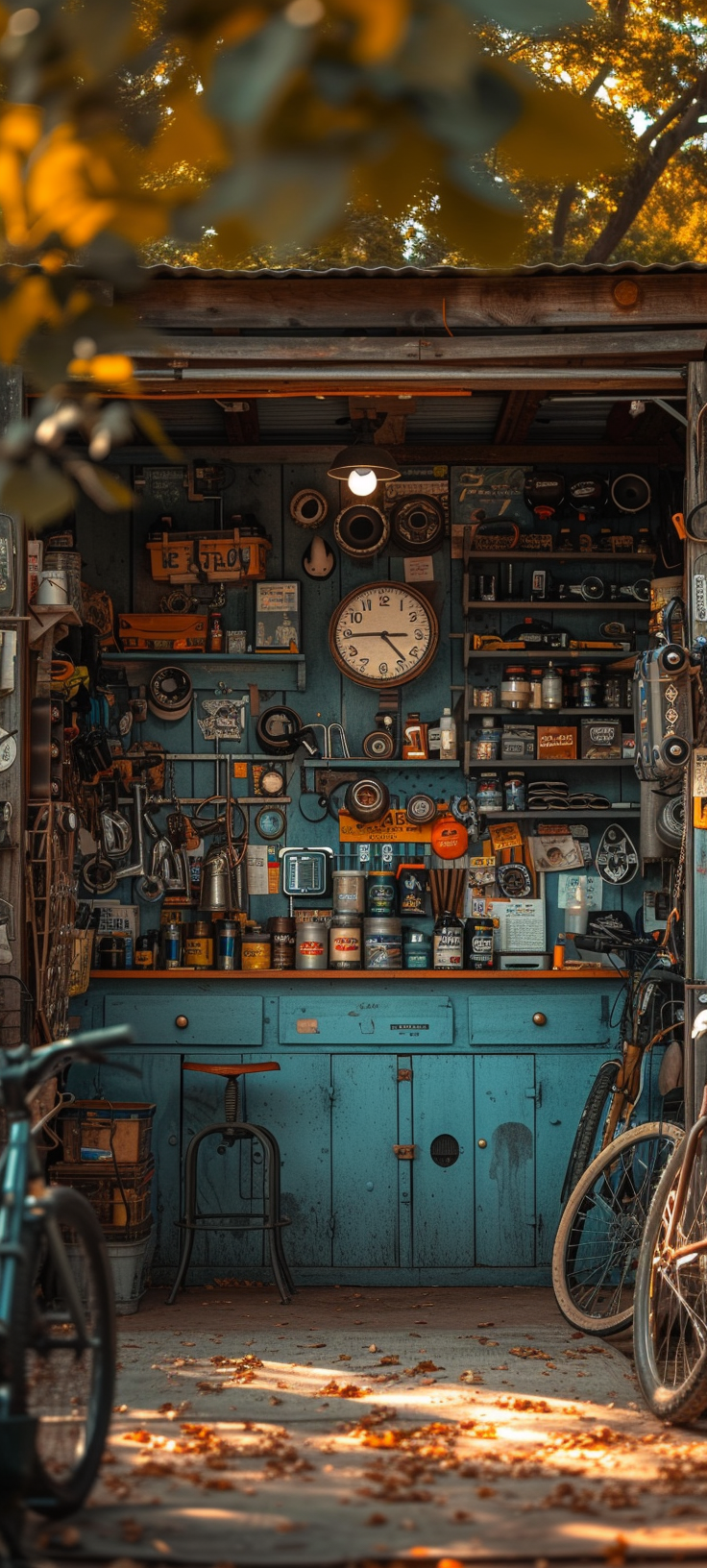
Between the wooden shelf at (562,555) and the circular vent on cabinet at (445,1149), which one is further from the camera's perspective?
the wooden shelf at (562,555)

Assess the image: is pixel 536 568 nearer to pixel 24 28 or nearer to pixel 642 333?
pixel 642 333

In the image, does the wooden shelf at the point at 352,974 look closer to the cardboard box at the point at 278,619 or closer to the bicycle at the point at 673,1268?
the cardboard box at the point at 278,619

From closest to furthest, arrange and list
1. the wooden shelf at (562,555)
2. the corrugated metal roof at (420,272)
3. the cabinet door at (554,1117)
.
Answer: the corrugated metal roof at (420,272) < the cabinet door at (554,1117) < the wooden shelf at (562,555)

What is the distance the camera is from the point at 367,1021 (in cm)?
A: 606

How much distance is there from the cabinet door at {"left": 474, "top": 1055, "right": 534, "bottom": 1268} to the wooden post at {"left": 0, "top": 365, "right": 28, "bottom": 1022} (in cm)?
217

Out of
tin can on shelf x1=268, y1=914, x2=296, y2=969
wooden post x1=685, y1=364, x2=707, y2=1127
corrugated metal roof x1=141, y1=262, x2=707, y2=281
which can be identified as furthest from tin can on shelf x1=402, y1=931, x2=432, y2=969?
corrugated metal roof x1=141, y1=262, x2=707, y2=281

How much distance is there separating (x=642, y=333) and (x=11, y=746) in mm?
2542

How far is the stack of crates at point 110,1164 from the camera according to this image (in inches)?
213

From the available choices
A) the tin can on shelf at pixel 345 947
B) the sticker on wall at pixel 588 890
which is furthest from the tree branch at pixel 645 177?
the tin can on shelf at pixel 345 947

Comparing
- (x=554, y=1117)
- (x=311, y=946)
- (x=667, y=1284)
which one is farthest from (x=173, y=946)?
(x=667, y=1284)

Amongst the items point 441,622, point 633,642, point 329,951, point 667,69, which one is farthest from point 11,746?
point 667,69

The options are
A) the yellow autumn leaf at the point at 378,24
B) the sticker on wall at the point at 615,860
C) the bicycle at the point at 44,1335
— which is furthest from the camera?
the sticker on wall at the point at 615,860

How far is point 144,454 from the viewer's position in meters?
6.58

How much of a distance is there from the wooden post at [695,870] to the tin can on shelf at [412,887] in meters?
1.82
